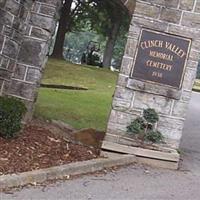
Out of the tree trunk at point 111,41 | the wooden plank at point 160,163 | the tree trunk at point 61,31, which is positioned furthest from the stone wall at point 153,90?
the tree trunk at point 111,41

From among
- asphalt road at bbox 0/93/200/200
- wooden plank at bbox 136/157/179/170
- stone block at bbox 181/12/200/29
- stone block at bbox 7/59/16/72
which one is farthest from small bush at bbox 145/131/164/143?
stone block at bbox 7/59/16/72

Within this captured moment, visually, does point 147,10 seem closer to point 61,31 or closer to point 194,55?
point 194,55

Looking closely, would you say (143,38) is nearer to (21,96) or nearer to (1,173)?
(21,96)

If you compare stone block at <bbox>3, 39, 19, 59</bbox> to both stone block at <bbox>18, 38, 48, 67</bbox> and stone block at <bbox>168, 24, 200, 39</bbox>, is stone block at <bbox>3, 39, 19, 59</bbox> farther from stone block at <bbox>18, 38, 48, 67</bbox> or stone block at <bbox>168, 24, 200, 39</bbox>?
stone block at <bbox>168, 24, 200, 39</bbox>

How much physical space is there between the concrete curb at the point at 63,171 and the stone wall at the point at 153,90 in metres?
0.61

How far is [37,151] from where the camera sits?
26.7 ft

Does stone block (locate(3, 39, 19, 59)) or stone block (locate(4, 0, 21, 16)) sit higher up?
stone block (locate(4, 0, 21, 16))

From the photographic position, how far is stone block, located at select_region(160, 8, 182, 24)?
9.23m

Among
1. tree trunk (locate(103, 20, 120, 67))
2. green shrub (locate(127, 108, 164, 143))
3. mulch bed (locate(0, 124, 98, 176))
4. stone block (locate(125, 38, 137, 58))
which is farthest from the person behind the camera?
tree trunk (locate(103, 20, 120, 67))

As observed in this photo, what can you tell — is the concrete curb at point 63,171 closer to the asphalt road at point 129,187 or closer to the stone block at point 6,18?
the asphalt road at point 129,187

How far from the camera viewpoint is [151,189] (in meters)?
7.46

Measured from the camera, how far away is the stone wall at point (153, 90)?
9.23m

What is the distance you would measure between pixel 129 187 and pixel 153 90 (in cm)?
234

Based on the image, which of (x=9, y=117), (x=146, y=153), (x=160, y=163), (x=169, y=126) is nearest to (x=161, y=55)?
(x=169, y=126)
